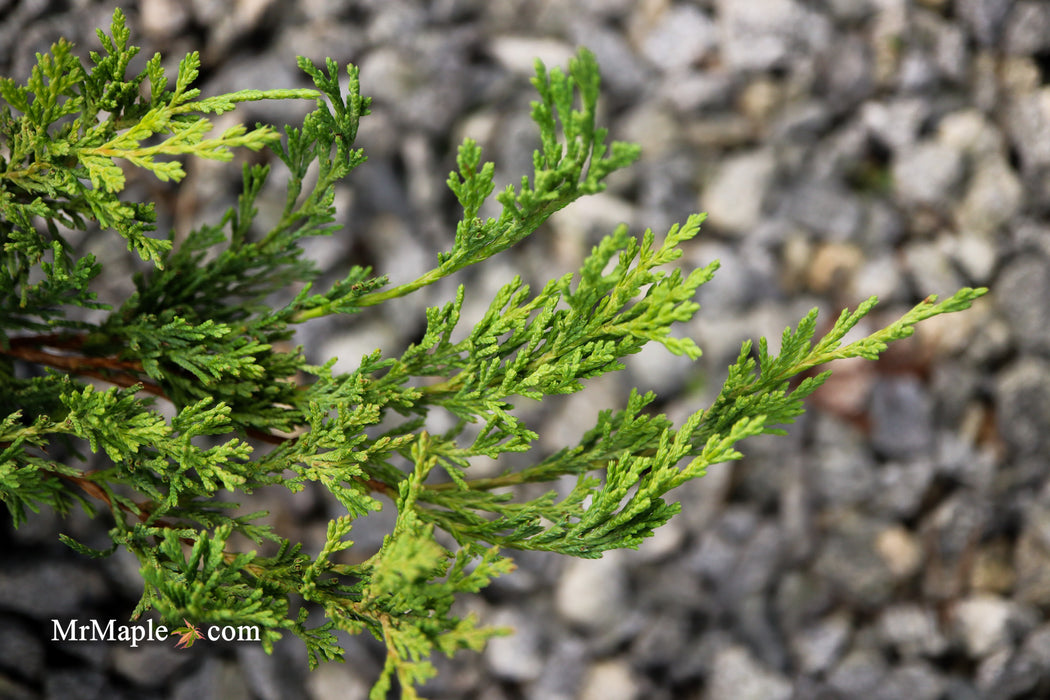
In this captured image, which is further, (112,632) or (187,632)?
(112,632)

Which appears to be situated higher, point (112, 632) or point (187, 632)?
point (187, 632)

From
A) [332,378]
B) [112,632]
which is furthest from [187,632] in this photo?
[112,632]

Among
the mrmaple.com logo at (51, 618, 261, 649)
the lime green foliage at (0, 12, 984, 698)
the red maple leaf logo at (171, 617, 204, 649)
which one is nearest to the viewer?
the lime green foliage at (0, 12, 984, 698)

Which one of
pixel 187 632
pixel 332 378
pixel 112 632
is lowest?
pixel 112 632

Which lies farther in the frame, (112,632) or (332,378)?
(112,632)

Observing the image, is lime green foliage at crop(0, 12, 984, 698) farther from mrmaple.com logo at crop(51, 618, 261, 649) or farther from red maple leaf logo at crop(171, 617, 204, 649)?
mrmaple.com logo at crop(51, 618, 261, 649)

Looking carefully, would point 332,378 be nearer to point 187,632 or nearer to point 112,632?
point 187,632

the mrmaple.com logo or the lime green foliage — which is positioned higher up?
the lime green foliage

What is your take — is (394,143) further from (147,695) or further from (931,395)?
(931,395)

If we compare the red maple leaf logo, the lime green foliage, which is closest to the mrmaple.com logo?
the red maple leaf logo

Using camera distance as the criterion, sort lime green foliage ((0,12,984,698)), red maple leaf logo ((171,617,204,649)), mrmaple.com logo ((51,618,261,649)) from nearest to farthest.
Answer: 1. lime green foliage ((0,12,984,698))
2. red maple leaf logo ((171,617,204,649))
3. mrmaple.com logo ((51,618,261,649))
